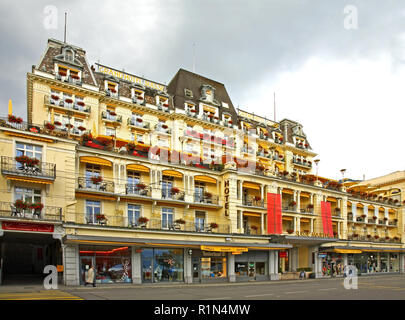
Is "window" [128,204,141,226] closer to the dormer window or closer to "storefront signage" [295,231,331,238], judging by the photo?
the dormer window

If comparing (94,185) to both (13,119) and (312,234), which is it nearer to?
(13,119)

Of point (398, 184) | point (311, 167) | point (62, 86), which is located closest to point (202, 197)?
point (62, 86)

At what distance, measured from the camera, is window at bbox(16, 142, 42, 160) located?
25891 mm

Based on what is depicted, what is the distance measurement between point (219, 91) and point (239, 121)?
5.34 m

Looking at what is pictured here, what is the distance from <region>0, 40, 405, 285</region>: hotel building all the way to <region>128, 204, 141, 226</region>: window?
14 cm

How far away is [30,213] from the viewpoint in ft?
82.0

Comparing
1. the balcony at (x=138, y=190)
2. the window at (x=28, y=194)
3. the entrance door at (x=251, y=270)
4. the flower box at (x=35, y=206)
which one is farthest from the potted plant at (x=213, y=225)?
the flower box at (x=35, y=206)

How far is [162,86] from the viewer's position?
147 ft

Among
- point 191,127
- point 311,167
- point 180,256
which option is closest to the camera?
point 180,256

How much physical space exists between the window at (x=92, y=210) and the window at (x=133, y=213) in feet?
8.93

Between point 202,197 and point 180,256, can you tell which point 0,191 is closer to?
point 180,256

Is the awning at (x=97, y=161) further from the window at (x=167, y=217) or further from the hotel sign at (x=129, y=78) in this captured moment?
the hotel sign at (x=129, y=78)

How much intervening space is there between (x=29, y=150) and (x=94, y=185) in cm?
579

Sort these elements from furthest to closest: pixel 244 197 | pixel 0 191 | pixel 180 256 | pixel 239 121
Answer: pixel 239 121, pixel 244 197, pixel 180 256, pixel 0 191
